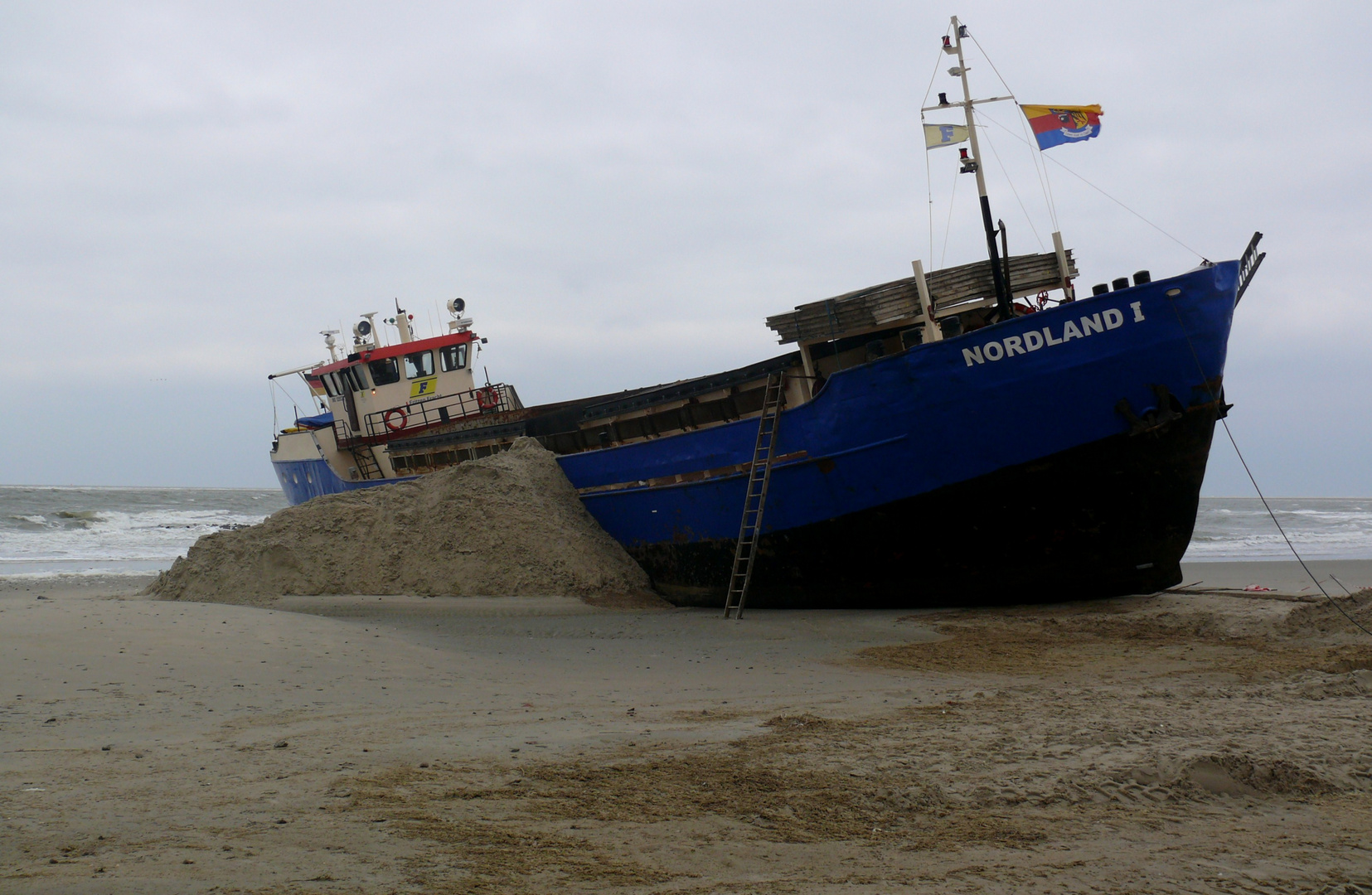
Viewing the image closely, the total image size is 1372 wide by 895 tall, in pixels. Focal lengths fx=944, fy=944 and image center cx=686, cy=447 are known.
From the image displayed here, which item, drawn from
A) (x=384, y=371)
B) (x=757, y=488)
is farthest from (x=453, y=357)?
(x=757, y=488)

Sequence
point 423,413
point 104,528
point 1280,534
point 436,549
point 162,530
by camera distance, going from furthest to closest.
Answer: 1. point 162,530
2. point 104,528
3. point 1280,534
4. point 423,413
5. point 436,549

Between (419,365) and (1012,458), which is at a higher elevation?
(419,365)

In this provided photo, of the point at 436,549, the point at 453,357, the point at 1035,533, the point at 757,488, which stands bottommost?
the point at 1035,533

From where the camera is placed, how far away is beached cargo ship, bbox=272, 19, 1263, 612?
9.43m

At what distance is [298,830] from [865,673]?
4593 mm

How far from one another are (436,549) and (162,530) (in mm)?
24188

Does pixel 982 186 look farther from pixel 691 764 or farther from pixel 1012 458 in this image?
pixel 691 764

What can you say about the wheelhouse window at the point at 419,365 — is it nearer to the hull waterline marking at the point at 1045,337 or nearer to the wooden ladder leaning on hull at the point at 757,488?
the wooden ladder leaning on hull at the point at 757,488

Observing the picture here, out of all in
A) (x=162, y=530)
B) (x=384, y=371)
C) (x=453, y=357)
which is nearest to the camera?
(x=384, y=371)

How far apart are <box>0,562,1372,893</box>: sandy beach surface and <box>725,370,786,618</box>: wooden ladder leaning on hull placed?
9.53 ft

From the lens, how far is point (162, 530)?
32.2 meters

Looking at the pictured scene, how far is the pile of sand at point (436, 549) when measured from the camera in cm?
1257

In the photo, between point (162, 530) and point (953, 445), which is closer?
point (953, 445)

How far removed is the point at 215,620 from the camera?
8898 mm
